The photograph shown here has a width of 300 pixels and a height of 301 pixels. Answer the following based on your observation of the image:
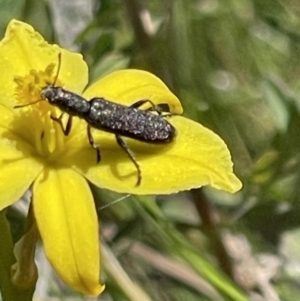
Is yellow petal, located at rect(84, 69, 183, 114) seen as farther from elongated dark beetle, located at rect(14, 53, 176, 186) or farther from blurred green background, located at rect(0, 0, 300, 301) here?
blurred green background, located at rect(0, 0, 300, 301)

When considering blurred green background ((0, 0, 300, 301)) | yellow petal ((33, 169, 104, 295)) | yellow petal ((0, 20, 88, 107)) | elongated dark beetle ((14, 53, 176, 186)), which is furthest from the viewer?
blurred green background ((0, 0, 300, 301))

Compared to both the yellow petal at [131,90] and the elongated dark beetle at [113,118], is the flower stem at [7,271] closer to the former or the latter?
the elongated dark beetle at [113,118]

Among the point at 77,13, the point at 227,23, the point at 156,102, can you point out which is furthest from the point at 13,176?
the point at 77,13

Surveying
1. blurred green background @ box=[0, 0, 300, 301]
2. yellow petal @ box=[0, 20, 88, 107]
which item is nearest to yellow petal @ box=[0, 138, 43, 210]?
yellow petal @ box=[0, 20, 88, 107]

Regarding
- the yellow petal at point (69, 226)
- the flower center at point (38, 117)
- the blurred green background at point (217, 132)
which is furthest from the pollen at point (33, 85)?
the blurred green background at point (217, 132)

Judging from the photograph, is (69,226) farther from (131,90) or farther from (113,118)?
(131,90)

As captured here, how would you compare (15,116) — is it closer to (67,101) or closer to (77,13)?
(67,101)

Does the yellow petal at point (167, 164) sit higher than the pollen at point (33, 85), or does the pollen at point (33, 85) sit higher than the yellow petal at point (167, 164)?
the pollen at point (33, 85)
